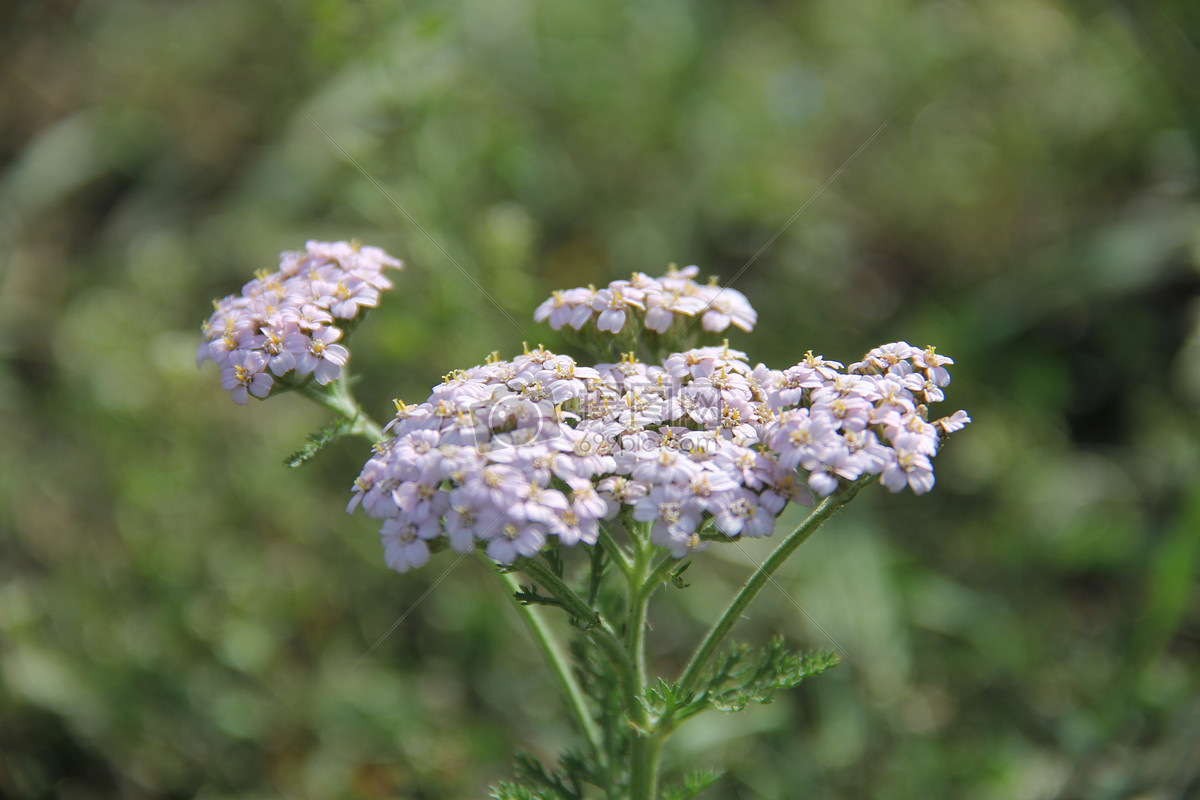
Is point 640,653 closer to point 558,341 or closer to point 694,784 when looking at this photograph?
point 694,784

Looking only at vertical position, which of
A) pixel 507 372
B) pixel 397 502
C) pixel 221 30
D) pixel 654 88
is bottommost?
pixel 397 502

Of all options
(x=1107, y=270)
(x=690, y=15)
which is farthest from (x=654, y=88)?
(x=1107, y=270)

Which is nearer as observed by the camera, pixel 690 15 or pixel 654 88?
pixel 654 88

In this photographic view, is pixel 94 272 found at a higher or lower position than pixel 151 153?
lower

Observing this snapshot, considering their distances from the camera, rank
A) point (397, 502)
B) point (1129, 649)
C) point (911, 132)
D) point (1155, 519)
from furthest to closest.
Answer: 1. point (911, 132)
2. point (1155, 519)
3. point (1129, 649)
4. point (397, 502)

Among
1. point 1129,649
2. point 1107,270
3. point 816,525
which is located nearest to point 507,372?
point 816,525

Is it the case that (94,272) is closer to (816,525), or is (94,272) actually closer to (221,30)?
(221,30)

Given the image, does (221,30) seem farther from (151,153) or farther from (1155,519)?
(1155,519)

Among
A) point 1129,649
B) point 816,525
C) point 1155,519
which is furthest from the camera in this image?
point 1155,519
